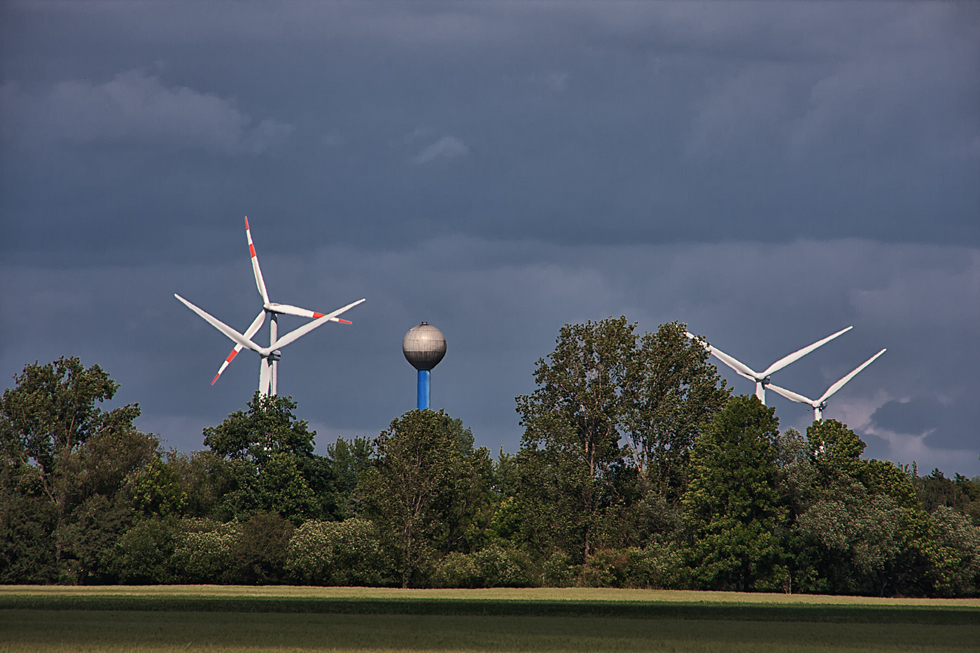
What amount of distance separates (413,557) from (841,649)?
54.6 metres

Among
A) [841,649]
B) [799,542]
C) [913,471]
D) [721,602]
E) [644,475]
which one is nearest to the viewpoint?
[841,649]

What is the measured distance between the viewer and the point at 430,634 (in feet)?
142

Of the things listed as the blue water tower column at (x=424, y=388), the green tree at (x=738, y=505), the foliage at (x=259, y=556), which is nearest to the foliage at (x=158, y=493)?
the foliage at (x=259, y=556)

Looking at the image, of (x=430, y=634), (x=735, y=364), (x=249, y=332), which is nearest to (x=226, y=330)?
(x=249, y=332)

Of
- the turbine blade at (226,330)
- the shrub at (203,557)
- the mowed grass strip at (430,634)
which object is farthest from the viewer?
the turbine blade at (226,330)

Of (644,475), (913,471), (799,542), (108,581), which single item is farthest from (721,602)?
(913,471)

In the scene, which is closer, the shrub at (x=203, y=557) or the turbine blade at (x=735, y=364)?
the shrub at (x=203, y=557)

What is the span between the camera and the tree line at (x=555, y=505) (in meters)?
88.9

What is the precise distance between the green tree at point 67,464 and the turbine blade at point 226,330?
46.2 feet

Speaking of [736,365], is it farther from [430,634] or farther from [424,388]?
[430,634]

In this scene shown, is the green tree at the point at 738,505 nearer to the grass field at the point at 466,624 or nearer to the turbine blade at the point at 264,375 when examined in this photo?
the grass field at the point at 466,624

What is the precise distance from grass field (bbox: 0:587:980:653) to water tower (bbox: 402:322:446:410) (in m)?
64.8

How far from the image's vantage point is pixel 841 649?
131 ft

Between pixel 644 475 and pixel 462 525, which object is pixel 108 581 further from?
pixel 644 475
